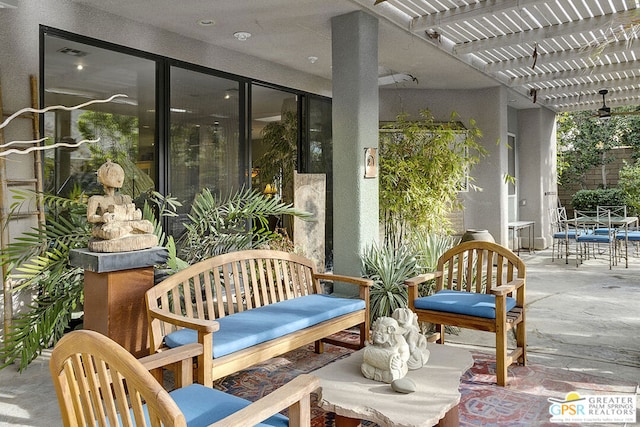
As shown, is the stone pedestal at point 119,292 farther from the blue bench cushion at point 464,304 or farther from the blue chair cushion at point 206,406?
the blue bench cushion at point 464,304

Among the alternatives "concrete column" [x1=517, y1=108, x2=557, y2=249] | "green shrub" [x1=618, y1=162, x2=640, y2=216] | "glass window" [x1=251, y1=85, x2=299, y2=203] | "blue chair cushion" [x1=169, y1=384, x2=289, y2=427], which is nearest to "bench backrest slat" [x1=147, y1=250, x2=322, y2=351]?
"blue chair cushion" [x1=169, y1=384, x2=289, y2=427]

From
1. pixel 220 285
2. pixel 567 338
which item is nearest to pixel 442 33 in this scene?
pixel 567 338

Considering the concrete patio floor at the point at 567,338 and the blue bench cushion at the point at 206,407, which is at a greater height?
the blue bench cushion at the point at 206,407

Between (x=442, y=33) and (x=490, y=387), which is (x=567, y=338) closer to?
(x=490, y=387)

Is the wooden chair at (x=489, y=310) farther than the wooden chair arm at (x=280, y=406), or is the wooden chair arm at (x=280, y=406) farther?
the wooden chair at (x=489, y=310)

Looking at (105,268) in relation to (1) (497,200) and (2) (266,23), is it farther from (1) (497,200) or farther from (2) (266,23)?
(1) (497,200)

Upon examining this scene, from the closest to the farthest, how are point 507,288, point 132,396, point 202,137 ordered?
point 132,396
point 507,288
point 202,137

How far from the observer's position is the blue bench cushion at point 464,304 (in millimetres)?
3324

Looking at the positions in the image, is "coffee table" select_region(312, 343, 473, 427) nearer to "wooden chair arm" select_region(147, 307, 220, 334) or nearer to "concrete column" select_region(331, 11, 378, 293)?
"wooden chair arm" select_region(147, 307, 220, 334)

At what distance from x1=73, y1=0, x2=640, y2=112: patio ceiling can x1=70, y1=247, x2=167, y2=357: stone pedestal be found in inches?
104

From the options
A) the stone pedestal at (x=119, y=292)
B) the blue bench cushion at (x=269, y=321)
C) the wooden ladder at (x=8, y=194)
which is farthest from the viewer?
the wooden ladder at (x=8, y=194)

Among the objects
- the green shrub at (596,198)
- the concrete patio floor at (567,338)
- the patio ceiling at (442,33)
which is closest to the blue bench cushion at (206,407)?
the concrete patio floor at (567,338)

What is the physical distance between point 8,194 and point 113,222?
1.64m

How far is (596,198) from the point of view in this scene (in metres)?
13.6
